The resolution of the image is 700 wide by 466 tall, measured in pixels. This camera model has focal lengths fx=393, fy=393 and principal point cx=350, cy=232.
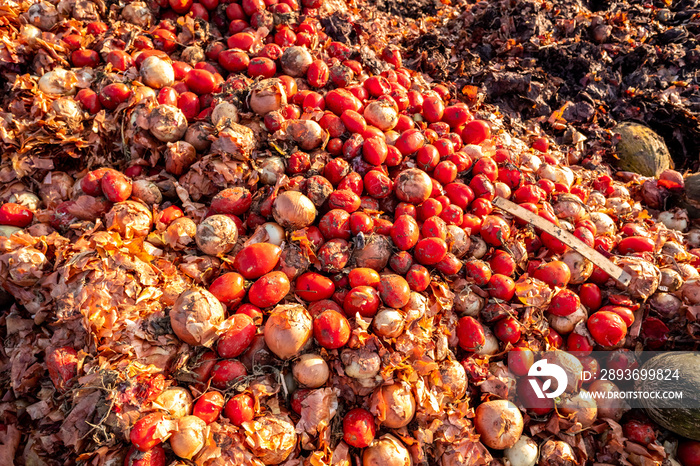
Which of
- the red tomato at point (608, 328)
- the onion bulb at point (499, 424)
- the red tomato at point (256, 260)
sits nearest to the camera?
the onion bulb at point (499, 424)

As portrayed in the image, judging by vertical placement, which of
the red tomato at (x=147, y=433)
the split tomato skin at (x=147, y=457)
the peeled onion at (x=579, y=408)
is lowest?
the peeled onion at (x=579, y=408)

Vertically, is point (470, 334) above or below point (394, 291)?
below

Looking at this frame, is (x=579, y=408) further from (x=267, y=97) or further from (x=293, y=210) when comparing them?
(x=267, y=97)

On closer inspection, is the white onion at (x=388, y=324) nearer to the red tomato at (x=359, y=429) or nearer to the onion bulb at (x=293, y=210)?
the red tomato at (x=359, y=429)

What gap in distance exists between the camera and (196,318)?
299cm

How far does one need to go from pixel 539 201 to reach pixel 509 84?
106 inches

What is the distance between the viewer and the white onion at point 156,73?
452 centimetres

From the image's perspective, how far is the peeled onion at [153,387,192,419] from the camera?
8.98 feet

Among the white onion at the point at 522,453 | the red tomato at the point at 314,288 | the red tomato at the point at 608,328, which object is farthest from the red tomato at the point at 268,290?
the red tomato at the point at 608,328

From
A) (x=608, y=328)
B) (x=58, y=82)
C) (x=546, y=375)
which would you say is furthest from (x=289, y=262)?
(x=58, y=82)

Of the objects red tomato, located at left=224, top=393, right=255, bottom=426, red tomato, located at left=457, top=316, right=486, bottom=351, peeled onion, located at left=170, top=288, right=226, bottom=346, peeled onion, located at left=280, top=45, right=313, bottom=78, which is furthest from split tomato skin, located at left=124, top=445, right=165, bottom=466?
peeled onion, located at left=280, top=45, right=313, bottom=78

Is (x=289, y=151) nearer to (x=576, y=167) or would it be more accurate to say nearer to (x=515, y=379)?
(x=515, y=379)

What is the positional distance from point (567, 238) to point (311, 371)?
2.99 m

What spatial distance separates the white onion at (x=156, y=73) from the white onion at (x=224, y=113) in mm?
800
